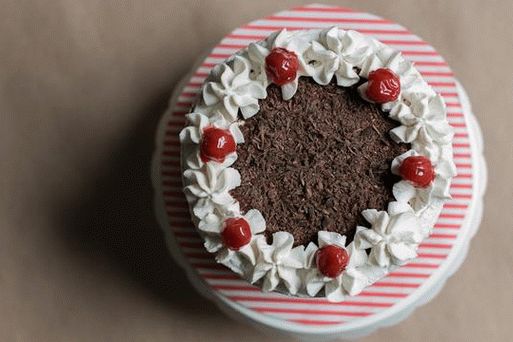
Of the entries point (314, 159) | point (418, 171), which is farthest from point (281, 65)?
point (418, 171)

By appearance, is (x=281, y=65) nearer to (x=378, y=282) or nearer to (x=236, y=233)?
(x=236, y=233)

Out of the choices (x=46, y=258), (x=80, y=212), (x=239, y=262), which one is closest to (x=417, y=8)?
(x=239, y=262)

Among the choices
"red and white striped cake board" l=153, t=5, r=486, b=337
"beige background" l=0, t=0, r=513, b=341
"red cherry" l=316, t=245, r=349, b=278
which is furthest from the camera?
"beige background" l=0, t=0, r=513, b=341

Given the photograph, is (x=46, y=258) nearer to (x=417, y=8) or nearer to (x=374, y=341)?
(x=374, y=341)

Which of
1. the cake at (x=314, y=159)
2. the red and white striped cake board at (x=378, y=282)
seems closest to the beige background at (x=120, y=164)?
the red and white striped cake board at (x=378, y=282)

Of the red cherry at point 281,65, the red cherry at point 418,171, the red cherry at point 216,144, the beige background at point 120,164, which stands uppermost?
the red cherry at point 281,65

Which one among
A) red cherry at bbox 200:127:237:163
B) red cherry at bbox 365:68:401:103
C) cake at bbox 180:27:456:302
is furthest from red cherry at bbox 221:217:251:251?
red cherry at bbox 365:68:401:103

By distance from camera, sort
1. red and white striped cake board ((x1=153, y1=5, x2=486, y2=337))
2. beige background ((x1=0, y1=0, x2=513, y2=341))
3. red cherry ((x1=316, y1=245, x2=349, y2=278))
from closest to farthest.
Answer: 1. red cherry ((x1=316, y1=245, x2=349, y2=278))
2. red and white striped cake board ((x1=153, y1=5, x2=486, y2=337))
3. beige background ((x1=0, y1=0, x2=513, y2=341))

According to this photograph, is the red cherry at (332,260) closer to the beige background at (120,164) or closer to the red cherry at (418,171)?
the red cherry at (418,171)

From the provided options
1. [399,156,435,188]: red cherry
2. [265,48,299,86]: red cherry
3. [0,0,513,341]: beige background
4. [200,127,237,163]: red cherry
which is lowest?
[0,0,513,341]: beige background

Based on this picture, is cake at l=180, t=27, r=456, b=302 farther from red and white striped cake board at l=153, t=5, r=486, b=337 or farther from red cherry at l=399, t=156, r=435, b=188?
red and white striped cake board at l=153, t=5, r=486, b=337
